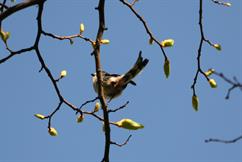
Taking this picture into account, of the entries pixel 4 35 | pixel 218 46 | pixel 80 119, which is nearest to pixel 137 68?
pixel 80 119

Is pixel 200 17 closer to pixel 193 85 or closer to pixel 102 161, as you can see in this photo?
pixel 193 85

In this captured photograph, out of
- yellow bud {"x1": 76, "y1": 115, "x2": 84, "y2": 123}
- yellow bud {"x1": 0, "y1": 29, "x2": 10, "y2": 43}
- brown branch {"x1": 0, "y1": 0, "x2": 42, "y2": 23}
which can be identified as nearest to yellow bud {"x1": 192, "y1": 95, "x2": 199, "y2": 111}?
yellow bud {"x1": 76, "y1": 115, "x2": 84, "y2": 123}

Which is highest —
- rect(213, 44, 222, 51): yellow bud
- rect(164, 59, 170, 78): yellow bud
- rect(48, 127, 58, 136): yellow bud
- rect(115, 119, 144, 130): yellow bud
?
rect(213, 44, 222, 51): yellow bud

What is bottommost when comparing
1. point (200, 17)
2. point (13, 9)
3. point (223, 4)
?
point (13, 9)

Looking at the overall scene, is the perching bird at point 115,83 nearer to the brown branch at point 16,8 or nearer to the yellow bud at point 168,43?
the yellow bud at point 168,43

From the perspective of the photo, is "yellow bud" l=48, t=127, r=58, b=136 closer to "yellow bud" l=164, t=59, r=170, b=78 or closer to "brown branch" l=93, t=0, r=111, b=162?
"brown branch" l=93, t=0, r=111, b=162

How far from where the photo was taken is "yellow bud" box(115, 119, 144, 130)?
3.28 m

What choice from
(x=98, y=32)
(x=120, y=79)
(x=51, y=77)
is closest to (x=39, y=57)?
(x=51, y=77)

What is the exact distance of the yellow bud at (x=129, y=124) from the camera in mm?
3283

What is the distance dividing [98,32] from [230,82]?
5.08 ft

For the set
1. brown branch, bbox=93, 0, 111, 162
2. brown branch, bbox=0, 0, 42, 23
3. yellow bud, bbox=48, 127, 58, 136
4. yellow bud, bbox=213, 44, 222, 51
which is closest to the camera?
brown branch, bbox=0, 0, 42, 23

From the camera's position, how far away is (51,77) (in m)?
3.87

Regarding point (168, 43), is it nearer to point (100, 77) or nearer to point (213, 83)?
point (213, 83)

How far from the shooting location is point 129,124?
3.34m
